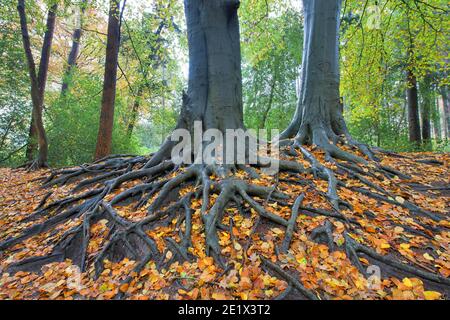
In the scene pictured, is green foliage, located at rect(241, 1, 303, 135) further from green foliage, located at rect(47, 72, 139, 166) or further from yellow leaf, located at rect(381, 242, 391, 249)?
yellow leaf, located at rect(381, 242, 391, 249)

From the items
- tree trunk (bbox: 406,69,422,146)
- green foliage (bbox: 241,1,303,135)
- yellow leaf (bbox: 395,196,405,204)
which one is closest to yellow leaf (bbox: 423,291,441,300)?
yellow leaf (bbox: 395,196,405,204)

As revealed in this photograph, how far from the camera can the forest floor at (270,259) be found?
2289mm

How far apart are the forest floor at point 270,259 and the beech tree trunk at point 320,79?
2.22 meters

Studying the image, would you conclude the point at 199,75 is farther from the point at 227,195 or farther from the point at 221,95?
the point at 227,195

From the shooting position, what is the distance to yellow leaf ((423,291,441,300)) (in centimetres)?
216

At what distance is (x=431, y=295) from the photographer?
7.14ft

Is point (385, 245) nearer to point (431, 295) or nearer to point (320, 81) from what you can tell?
point (431, 295)

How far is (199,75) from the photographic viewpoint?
4742 millimetres

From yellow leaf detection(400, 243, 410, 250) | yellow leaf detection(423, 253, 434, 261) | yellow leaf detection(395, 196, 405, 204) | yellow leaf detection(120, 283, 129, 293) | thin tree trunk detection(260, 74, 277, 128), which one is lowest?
yellow leaf detection(120, 283, 129, 293)

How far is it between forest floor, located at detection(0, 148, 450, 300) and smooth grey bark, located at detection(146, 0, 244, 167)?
1.43 m

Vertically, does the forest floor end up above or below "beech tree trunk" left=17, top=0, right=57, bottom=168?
below

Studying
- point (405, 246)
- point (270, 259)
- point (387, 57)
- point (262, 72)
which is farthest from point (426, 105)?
point (270, 259)

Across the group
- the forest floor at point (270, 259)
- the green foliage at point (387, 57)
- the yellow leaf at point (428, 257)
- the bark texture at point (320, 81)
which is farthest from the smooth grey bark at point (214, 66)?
the green foliage at point (387, 57)

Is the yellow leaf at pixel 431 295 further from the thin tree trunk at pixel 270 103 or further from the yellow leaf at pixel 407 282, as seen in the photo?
the thin tree trunk at pixel 270 103
